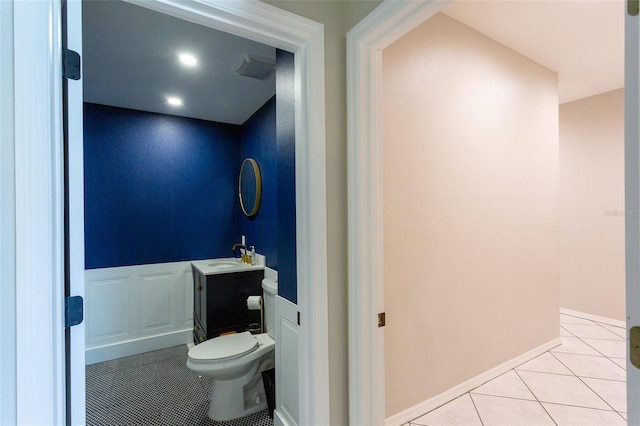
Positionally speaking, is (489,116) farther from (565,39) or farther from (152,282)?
(152,282)

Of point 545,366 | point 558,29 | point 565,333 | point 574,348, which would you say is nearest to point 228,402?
point 545,366

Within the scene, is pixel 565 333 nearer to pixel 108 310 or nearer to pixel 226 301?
pixel 226 301

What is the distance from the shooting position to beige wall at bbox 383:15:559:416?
1.80 metres

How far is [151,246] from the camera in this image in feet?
10.5

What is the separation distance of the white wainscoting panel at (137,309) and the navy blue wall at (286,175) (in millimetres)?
1992

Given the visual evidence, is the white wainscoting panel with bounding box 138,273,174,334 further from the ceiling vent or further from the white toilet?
the ceiling vent

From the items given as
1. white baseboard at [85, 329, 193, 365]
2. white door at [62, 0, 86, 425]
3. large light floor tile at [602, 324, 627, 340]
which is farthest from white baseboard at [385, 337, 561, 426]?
white baseboard at [85, 329, 193, 365]

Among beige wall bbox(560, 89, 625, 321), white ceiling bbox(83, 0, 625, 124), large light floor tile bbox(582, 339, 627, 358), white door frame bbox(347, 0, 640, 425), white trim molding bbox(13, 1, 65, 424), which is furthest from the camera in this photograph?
beige wall bbox(560, 89, 625, 321)

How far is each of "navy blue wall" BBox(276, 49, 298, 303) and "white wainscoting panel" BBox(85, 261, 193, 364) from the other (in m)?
1.99

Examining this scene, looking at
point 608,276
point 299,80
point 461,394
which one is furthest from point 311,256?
point 608,276

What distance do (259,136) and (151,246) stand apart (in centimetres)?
167

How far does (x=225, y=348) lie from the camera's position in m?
2.04

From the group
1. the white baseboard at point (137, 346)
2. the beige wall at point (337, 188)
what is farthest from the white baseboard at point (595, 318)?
the white baseboard at point (137, 346)

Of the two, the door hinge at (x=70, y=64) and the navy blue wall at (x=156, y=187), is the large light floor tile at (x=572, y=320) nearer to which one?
the navy blue wall at (x=156, y=187)
